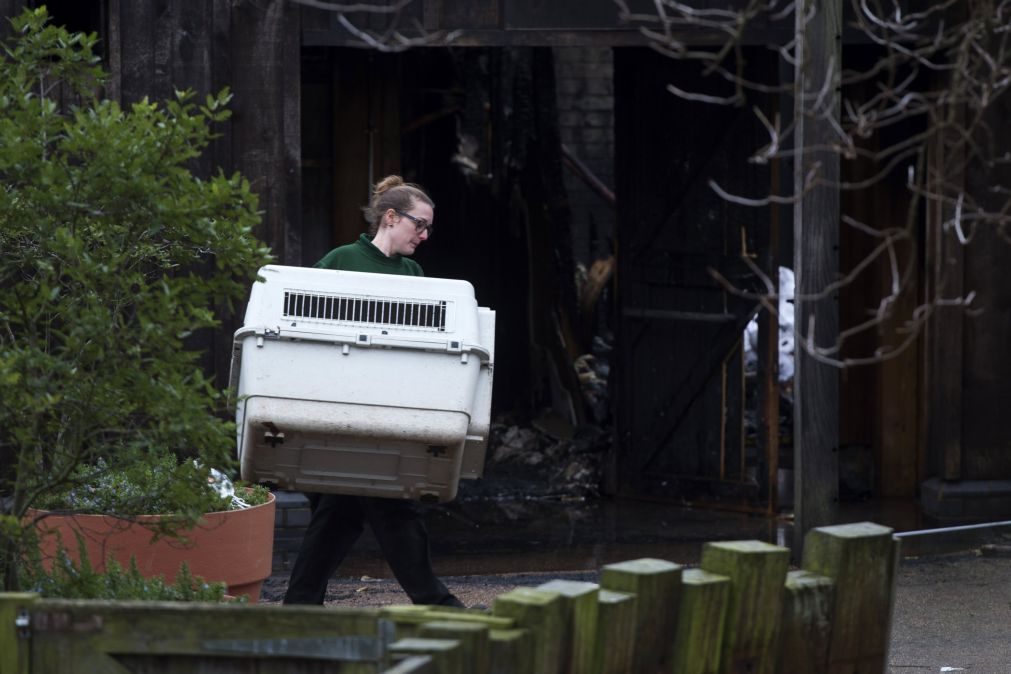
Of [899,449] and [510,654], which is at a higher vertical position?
[510,654]

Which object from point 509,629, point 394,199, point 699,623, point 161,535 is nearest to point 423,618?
point 509,629

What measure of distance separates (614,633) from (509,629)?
1.01 ft

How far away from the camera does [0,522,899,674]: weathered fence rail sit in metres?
3.49

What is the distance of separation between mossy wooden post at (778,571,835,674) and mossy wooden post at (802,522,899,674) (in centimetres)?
2

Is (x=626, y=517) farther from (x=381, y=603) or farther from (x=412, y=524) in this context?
(x=412, y=524)

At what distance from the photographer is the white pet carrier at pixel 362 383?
503 centimetres

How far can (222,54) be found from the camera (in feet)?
27.4

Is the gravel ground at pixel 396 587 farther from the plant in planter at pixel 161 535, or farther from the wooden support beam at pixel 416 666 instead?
the wooden support beam at pixel 416 666

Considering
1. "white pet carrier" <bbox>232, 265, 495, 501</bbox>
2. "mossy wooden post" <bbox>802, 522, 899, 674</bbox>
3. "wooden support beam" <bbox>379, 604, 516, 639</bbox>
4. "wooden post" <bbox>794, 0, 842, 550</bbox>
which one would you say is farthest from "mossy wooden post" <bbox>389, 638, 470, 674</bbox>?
"wooden post" <bbox>794, 0, 842, 550</bbox>

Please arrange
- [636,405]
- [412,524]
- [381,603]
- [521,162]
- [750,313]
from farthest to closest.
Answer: [521,162] → [636,405] → [750,313] → [381,603] → [412,524]

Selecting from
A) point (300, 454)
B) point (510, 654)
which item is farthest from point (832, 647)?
point (300, 454)

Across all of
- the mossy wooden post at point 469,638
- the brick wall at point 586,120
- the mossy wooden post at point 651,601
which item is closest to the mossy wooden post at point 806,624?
the mossy wooden post at point 651,601

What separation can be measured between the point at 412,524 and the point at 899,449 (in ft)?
18.1

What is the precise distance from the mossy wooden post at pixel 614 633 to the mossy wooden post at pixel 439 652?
456 millimetres
